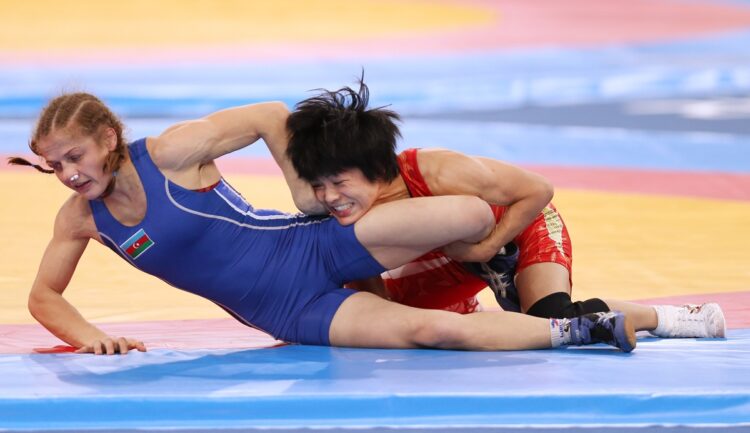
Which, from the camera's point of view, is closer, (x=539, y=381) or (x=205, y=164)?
(x=539, y=381)

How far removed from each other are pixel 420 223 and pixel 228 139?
2.22ft

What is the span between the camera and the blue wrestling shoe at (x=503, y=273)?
13.9ft

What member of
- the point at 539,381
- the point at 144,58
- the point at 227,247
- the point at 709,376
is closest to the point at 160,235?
the point at 227,247

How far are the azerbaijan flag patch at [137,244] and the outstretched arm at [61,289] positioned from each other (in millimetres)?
193

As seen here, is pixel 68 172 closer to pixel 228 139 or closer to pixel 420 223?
pixel 228 139

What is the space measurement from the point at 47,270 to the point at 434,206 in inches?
49.5

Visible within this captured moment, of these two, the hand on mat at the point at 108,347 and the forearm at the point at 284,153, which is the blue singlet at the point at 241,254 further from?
the hand on mat at the point at 108,347

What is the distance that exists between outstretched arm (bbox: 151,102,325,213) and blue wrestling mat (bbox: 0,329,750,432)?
642 millimetres

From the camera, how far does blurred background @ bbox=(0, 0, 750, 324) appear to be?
5.70m

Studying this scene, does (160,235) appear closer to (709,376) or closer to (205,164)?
(205,164)

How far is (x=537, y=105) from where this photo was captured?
1127cm

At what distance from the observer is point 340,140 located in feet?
12.7

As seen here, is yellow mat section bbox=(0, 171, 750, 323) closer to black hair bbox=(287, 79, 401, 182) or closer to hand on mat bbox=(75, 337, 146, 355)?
hand on mat bbox=(75, 337, 146, 355)

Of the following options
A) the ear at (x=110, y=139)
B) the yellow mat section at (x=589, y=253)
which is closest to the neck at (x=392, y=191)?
the ear at (x=110, y=139)
